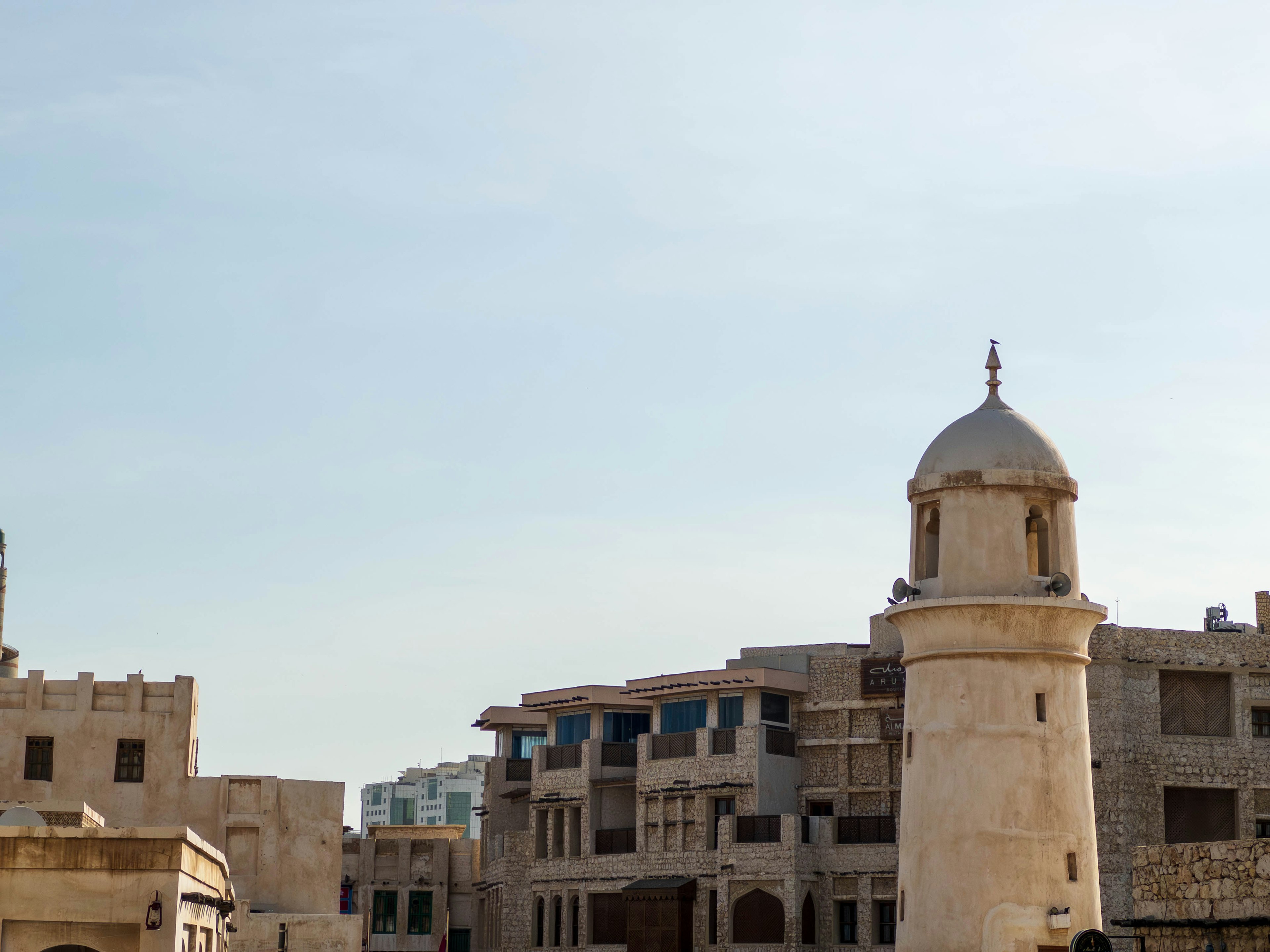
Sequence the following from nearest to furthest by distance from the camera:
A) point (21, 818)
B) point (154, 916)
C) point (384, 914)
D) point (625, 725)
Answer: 1. point (154, 916)
2. point (21, 818)
3. point (625, 725)
4. point (384, 914)

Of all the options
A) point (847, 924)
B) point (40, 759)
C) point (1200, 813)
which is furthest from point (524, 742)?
point (1200, 813)

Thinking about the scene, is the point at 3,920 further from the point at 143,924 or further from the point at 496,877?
the point at 496,877

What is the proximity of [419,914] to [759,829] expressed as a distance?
23.2 metres

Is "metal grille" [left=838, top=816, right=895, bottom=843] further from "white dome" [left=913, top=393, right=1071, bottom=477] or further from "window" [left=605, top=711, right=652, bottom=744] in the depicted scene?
"white dome" [left=913, top=393, right=1071, bottom=477]

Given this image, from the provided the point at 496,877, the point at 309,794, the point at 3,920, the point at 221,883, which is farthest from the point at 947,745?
the point at 496,877

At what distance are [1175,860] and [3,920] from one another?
60.2 ft

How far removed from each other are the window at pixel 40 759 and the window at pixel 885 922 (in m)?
27.4

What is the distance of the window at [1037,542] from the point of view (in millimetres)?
31172

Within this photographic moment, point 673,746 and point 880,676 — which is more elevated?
point 880,676

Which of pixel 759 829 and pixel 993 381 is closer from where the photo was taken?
pixel 993 381

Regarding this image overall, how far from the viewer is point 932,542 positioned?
1260 inches

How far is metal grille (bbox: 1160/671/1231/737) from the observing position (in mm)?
63844

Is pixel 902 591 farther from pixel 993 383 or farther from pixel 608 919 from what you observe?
pixel 608 919

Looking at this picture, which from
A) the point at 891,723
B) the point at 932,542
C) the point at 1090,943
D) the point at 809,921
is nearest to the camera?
the point at 1090,943
